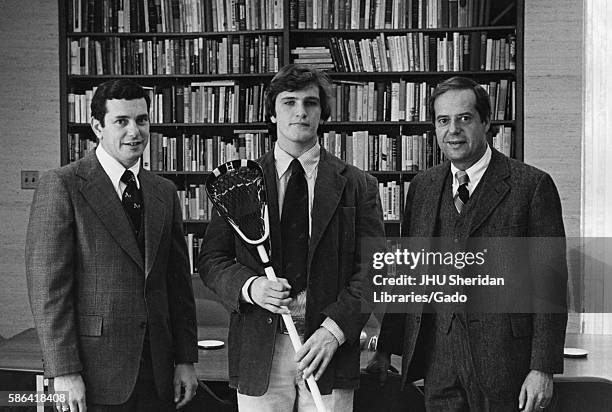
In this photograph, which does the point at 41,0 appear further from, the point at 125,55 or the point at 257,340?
the point at 257,340

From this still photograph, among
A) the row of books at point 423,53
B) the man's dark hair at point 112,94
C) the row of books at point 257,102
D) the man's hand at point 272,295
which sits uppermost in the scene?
the row of books at point 423,53

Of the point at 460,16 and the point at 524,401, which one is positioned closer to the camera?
the point at 524,401

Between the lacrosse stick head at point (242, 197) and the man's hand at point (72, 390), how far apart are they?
529 mm

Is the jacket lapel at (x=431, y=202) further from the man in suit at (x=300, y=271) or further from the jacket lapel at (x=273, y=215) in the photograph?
the jacket lapel at (x=273, y=215)

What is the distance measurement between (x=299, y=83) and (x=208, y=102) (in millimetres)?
2716

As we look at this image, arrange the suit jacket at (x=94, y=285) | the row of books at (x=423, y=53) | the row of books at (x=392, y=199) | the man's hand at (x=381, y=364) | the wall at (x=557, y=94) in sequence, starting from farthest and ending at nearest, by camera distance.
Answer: the row of books at (x=392, y=199) → the row of books at (x=423, y=53) → the wall at (x=557, y=94) → the man's hand at (x=381, y=364) → the suit jacket at (x=94, y=285)

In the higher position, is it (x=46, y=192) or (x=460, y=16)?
(x=460, y=16)

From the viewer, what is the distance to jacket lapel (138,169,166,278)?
1.91 meters

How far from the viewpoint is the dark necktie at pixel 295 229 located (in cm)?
192

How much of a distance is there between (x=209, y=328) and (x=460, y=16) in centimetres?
243

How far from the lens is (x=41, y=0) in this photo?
15.0 ft

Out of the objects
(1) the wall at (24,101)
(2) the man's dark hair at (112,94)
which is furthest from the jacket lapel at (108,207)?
(1) the wall at (24,101)

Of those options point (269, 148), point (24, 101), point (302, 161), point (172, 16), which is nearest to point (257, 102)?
point (269, 148)

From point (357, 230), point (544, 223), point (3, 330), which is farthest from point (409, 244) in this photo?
point (3, 330)
